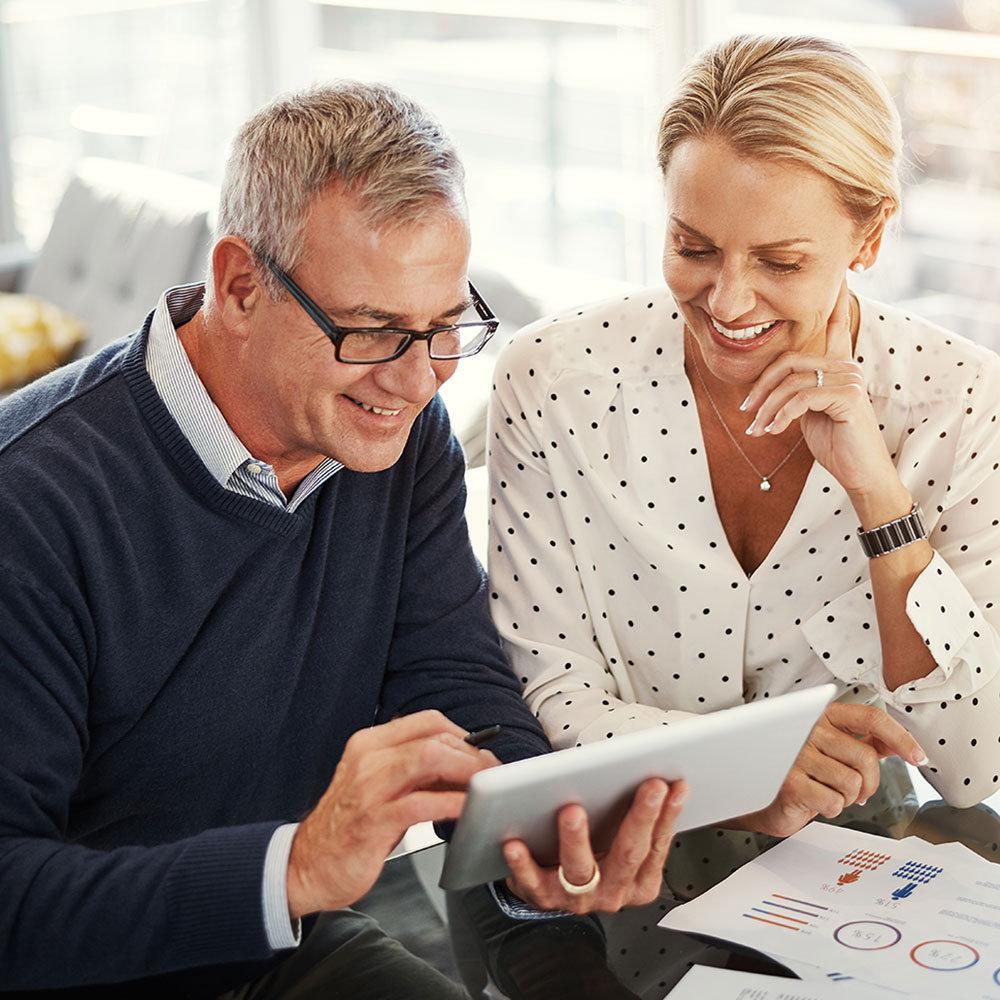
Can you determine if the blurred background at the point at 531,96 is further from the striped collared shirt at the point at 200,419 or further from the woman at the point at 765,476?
the striped collared shirt at the point at 200,419

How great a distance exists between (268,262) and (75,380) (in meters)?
0.23

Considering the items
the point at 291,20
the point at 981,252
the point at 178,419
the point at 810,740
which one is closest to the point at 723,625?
the point at 810,740

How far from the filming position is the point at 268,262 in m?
1.23

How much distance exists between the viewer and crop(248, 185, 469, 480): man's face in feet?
3.90

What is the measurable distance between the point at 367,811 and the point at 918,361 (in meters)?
0.87

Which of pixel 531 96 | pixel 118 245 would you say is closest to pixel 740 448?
pixel 118 245

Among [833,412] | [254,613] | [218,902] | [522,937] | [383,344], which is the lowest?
[522,937]

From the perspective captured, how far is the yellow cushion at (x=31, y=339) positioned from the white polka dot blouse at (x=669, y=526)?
253 centimetres

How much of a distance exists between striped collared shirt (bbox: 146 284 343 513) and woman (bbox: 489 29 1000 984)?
1.24 ft

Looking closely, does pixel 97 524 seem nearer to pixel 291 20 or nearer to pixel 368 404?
pixel 368 404

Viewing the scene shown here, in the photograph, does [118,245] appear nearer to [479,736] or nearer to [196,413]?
[196,413]

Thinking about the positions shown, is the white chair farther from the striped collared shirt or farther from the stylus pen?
the stylus pen

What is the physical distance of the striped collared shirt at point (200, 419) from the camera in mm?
1261

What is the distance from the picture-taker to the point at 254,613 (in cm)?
133
